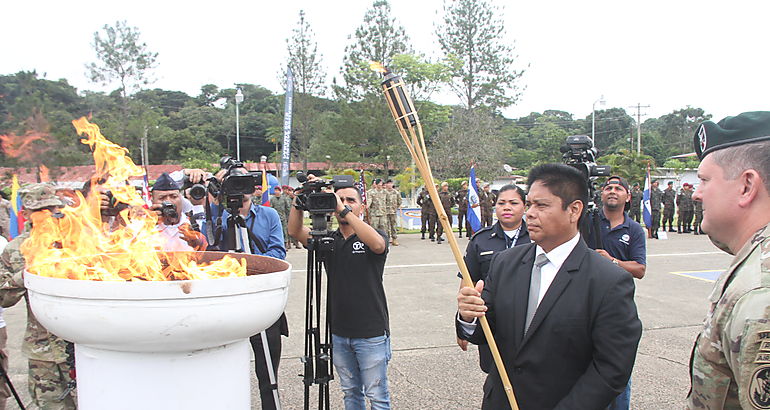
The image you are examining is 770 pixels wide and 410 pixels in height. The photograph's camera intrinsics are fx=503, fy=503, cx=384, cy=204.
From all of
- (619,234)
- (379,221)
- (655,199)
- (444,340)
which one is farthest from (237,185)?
(655,199)

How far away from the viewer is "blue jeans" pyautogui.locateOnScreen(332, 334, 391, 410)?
3.19 metres

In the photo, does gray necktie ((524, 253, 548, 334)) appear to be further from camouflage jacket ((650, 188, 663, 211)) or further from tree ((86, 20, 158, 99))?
tree ((86, 20, 158, 99))

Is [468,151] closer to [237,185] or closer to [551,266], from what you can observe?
[237,185]

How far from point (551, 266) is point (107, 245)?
2.02m

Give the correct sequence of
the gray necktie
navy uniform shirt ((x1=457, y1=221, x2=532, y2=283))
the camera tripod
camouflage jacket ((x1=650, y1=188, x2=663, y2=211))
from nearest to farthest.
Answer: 1. the gray necktie
2. the camera tripod
3. navy uniform shirt ((x1=457, y1=221, x2=532, y2=283))
4. camouflage jacket ((x1=650, y1=188, x2=663, y2=211))

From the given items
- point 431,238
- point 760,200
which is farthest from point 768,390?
point 431,238

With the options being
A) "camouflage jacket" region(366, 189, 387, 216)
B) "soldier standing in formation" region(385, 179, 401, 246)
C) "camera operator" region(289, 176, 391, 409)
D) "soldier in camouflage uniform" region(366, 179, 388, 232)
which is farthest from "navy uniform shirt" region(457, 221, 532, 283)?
"soldier standing in formation" region(385, 179, 401, 246)

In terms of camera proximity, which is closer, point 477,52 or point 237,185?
point 237,185

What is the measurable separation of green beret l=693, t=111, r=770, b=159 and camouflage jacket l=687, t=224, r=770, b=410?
0.26 meters

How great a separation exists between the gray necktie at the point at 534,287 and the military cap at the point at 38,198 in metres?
2.68

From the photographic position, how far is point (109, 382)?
62.3 inches

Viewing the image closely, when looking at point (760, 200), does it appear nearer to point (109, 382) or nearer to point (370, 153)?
point (109, 382)

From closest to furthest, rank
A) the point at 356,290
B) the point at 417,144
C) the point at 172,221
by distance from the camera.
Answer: the point at 417,144 < the point at 356,290 < the point at 172,221

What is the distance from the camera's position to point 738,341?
3.90 feet
